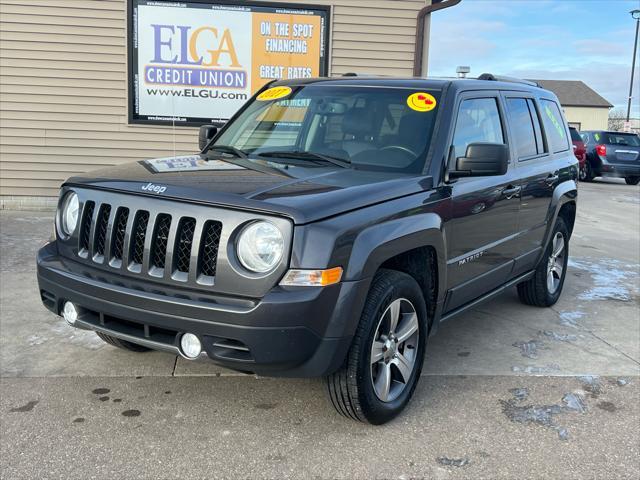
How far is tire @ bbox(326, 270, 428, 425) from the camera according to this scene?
2982 mm

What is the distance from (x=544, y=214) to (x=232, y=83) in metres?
5.81

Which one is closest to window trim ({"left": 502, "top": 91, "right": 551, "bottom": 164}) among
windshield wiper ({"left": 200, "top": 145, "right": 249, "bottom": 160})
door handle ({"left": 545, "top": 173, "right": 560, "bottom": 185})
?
door handle ({"left": 545, "top": 173, "right": 560, "bottom": 185})

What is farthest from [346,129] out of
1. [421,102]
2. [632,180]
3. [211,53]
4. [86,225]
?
[632,180]

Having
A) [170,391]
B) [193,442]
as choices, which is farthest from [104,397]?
[193,442]

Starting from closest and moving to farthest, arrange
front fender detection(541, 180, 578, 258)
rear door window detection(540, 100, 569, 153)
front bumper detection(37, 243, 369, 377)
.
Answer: front bumper detection(37, 243, 369, 377)
front fender detection(541, 180, 578, 258)
rear door window detection(540, 100, 569, 153)

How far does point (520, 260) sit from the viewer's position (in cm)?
473

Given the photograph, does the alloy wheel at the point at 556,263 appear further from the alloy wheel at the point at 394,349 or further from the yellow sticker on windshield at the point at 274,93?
the yellow sticker on windshield at the point at 274,93

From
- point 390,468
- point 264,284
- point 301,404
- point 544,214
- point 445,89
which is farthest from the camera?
point 544,214

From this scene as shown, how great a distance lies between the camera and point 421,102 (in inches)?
150

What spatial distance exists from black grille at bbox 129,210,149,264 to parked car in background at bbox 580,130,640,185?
19481 millimetres

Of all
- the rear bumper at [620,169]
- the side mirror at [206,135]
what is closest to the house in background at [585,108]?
the rear bumper at [620,169]

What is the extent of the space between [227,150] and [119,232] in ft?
4.02

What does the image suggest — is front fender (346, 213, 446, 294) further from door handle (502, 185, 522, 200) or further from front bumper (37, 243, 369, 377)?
door handle (502, 185, 522, 200)

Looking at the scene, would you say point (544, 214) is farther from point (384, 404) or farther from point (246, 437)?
point (246, 437)
